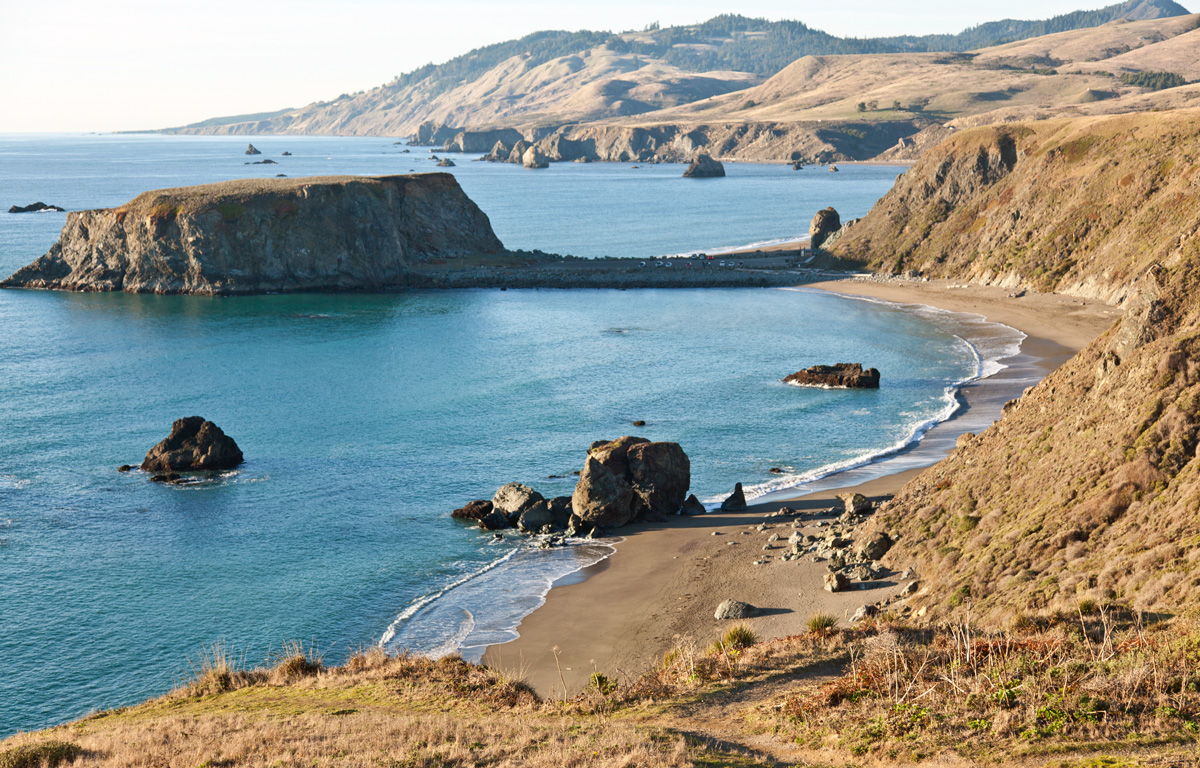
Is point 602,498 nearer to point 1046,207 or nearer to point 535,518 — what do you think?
point 535,518

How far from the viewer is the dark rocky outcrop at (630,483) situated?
44969 millimetres

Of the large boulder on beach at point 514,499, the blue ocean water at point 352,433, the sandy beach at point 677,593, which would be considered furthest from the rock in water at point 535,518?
the sandy beach at point 677,593

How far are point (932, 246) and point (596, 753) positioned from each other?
362ft

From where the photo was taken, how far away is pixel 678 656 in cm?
2688

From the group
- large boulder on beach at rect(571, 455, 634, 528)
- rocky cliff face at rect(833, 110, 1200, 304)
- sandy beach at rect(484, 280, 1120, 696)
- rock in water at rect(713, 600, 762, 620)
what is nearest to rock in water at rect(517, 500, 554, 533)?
large boulder on beach at rect(571, 455, 634, 528)

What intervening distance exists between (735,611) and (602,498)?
13018 millimetres

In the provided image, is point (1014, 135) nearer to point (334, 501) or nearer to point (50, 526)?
point (334, 501)

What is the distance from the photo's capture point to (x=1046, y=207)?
341ft

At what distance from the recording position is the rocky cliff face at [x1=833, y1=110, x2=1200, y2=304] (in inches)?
3556

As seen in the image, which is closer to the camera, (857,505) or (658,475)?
(857,505)

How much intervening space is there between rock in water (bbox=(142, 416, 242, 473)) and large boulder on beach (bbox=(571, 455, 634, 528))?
22615mm

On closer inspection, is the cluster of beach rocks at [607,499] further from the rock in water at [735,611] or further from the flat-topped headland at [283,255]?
the flat-topped headland at [283,255]

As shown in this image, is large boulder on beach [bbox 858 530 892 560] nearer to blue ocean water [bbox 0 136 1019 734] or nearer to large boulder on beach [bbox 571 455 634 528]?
blue ocean water [bbox 0 136 1019 734]

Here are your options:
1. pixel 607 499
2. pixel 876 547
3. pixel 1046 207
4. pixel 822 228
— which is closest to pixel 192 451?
pixel 607 499
